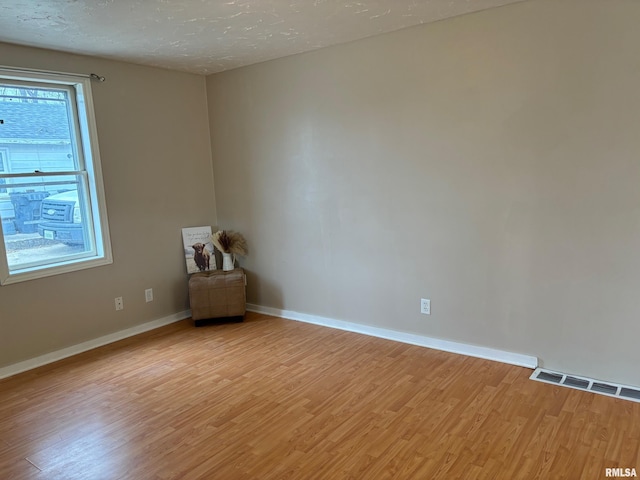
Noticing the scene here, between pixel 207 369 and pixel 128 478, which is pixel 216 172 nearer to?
pixel 207 369

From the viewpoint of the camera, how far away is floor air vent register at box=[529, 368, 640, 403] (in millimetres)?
2590

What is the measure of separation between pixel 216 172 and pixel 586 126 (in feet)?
10.6

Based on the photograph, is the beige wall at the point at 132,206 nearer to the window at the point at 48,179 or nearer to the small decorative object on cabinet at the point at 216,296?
the window at the point at 48,179

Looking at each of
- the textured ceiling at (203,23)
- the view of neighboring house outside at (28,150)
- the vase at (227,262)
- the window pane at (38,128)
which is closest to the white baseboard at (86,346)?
the vase at (227,262)

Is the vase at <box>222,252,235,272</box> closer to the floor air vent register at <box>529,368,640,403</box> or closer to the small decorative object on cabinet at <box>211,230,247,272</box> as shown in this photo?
the small decorative object on cabinet at <box>211,230,247,272</box>

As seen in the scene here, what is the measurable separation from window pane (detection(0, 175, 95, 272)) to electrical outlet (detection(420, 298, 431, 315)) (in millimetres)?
2726

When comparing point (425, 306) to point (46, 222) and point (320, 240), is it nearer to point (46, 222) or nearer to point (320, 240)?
point (320, 240)

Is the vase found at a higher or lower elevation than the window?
lower

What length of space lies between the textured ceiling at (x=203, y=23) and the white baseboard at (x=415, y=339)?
7.48 ft

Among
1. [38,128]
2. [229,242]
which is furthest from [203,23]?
[229,242]

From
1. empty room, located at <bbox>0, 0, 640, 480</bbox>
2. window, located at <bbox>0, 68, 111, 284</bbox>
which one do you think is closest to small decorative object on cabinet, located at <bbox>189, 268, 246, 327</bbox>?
empty room, located at <bbox>0, 0, 640, 480</bbox>

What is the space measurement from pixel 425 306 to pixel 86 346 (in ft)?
9.02

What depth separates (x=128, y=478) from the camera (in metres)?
2.06

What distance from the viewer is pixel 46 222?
3.47 meters
